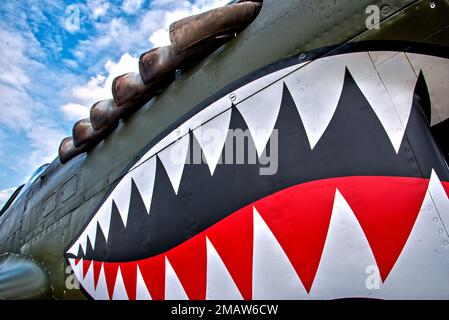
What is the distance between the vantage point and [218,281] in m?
1.83

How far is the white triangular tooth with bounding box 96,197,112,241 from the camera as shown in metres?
2.73

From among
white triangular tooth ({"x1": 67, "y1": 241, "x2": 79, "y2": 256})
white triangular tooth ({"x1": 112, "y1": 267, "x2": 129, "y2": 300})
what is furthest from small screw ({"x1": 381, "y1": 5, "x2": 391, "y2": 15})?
white triangular tooth ({"x1": 67, "y1": 241, "x2": 79, "y2": 256})

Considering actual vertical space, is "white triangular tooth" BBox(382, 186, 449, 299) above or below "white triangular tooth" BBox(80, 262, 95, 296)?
below

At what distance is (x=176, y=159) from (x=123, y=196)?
0.62 m

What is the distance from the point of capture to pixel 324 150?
162cm

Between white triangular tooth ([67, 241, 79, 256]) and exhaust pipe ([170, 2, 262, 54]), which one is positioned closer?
exhaust pipe ([170, 2, 262, 54])

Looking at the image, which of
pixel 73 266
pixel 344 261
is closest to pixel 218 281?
pixel 344 261

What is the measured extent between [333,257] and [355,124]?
561mm

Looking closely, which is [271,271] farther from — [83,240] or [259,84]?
[83,240]

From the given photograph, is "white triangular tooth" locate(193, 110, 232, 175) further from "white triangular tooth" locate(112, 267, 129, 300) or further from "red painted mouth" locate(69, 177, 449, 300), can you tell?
"white triangular tooth" locate(112, 267, 129, 300)

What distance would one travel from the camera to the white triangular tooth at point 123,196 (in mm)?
2576

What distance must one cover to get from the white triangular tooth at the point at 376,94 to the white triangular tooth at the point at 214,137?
27.7 inches

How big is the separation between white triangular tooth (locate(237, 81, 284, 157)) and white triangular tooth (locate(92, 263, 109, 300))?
1.56 m
